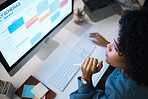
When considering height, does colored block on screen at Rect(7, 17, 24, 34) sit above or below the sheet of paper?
→ above

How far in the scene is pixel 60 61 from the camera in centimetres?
97

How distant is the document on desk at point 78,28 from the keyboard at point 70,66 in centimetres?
10

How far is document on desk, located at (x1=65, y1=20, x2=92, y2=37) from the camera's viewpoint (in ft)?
3.76

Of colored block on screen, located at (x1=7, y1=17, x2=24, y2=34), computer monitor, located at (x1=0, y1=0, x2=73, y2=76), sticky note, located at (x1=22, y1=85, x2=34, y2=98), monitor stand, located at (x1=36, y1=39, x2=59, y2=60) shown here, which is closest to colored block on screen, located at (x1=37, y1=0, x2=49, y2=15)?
computer monitor, located at (x1=0, y1=0, x2=73, y2=76)

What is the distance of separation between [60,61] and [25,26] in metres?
0.35

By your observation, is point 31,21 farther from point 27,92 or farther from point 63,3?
point 27,92

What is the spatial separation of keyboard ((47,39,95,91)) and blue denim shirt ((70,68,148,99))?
103 millimetres

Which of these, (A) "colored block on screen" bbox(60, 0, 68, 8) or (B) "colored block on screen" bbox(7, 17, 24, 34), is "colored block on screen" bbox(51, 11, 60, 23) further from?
(B) "colored block on screen" bbox(7, 17, 24, 34)

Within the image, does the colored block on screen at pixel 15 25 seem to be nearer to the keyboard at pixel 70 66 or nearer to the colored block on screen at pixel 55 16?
the colored block on screen at pixel 55 16

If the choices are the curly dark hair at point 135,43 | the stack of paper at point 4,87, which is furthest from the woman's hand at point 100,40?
the stack of paper at point 4,87

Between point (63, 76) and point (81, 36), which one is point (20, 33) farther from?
point (81, 36)

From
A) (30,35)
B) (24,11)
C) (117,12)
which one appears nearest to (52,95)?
(30,35)

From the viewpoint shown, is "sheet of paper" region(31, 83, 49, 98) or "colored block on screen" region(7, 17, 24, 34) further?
"sheet of paper" region(31, 83, 49, 98)

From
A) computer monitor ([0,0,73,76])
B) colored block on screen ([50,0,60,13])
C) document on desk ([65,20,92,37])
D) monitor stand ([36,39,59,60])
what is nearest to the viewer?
computer monitor ([0,0,73,76])
